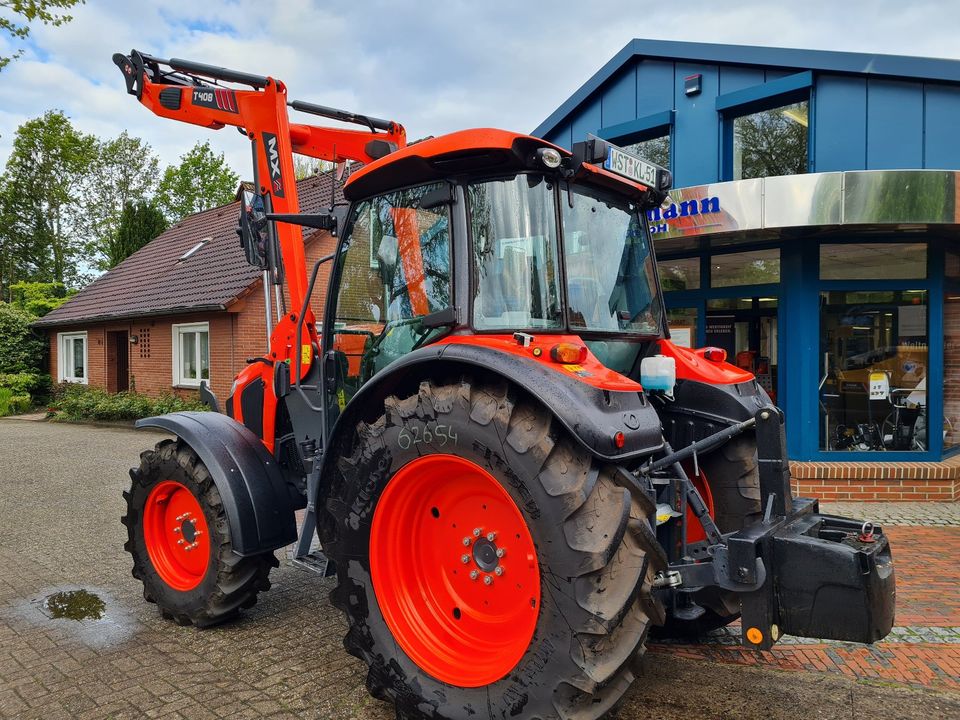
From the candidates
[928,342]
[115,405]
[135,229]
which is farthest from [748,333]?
[135,229]

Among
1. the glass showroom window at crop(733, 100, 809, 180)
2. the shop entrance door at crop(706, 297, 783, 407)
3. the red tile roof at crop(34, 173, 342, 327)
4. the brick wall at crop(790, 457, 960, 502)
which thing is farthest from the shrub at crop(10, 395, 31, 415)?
the brick wall at crop(790, 457, 960, 502)

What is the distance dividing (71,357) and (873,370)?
20926 millimetres

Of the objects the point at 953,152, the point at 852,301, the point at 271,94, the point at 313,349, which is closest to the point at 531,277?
the point at 313,349

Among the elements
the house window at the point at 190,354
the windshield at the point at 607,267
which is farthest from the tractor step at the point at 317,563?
the house window at the point at 190,354

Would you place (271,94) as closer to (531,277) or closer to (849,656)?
(531,277)

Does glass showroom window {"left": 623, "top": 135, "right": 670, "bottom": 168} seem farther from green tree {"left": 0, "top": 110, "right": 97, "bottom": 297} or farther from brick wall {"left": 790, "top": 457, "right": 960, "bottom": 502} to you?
green tree {"left": 0, "top": 110, "right": 97, "bottom": 297}

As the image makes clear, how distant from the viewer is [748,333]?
8867 millimetres

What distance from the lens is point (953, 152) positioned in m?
7.50

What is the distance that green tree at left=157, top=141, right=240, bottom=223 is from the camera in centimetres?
3925

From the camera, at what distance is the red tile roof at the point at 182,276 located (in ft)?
49.8

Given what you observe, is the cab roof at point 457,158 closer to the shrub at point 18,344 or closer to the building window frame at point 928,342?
the building window frame at point 928,342

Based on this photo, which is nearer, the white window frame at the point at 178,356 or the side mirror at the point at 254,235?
the side mirror at the point at 254,235

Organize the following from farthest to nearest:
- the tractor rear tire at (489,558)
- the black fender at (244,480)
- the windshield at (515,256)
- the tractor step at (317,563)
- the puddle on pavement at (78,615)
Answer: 1. the puddle on pavement at (78,615)
2. the black fender at (244,480)
3. the tractor step at (317,563)
4. the windshield at (515,256)
5. the tractor rear tire at (489,558)

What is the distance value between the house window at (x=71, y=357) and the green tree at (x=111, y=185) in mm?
23603
